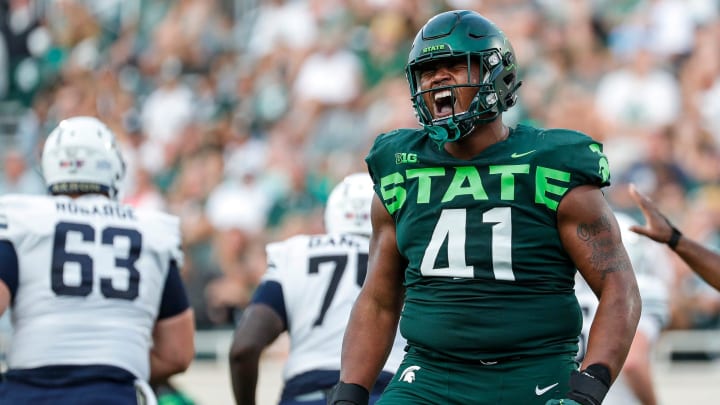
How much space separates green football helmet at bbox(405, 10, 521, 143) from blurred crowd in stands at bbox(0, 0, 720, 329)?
24.7ft

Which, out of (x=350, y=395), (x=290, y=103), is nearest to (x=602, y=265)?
(x=350, y=395)

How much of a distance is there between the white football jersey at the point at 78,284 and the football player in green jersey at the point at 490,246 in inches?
62.9

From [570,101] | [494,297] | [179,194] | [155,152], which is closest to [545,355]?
[494,297]

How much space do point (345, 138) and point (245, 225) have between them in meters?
1.43

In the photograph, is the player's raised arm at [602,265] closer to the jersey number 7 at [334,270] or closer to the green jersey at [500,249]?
the green jersey at [500,249]

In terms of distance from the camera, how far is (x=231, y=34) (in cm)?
1664

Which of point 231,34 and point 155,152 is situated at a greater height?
point 231,34

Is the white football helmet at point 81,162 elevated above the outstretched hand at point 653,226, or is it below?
above

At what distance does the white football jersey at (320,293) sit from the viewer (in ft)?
20.3

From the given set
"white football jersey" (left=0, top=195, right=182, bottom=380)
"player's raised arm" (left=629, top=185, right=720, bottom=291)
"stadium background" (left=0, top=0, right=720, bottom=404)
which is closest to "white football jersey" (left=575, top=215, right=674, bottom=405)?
"player's raised arm" (left=629, top=185, right=720, bottom=291)

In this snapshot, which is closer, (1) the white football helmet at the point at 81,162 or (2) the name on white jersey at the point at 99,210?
(2) the name on white jersey at the point at 99,210

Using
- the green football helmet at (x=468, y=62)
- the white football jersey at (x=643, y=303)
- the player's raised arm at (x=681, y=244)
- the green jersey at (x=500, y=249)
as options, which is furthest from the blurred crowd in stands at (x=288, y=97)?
the green jersey at (x=500, y=249)

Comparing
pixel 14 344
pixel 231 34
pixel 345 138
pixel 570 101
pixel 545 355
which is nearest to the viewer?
pixel 545 355

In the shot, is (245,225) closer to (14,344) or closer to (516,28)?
(516,28)
